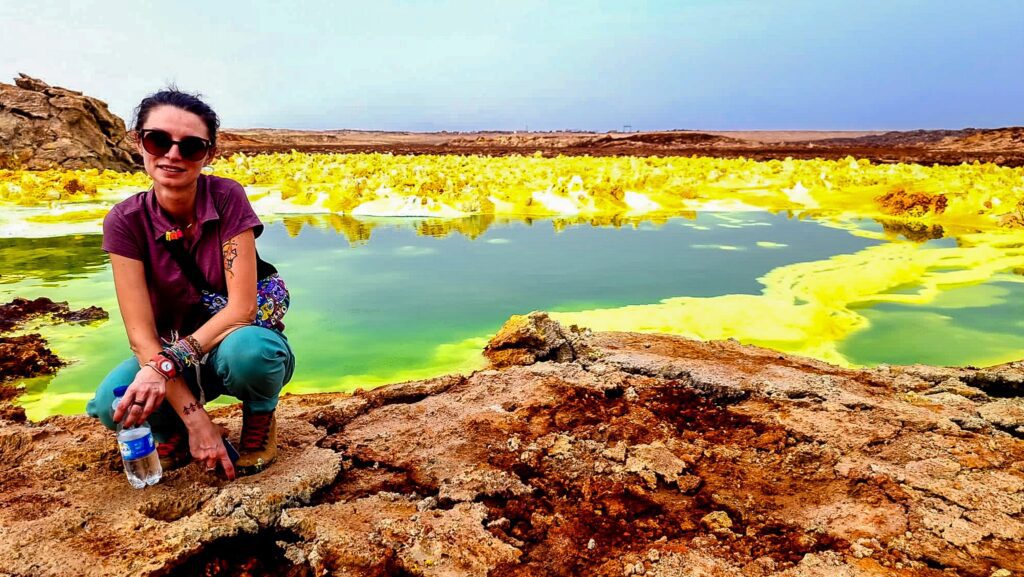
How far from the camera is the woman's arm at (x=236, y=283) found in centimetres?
158

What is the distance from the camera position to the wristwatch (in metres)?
1.49

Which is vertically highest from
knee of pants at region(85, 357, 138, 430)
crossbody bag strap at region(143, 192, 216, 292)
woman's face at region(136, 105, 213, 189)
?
woman's face at region(136, 105, 213, 189)

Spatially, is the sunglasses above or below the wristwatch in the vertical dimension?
above

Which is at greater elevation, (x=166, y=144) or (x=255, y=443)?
(x=166, y=144)

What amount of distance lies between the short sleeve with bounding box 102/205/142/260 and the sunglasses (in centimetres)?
16

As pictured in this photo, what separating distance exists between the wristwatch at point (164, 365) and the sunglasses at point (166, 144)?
46cm

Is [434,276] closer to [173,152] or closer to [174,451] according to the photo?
[174,451]

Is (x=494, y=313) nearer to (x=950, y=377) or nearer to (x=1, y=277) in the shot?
(x=950, y=377)

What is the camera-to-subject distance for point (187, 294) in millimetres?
1640

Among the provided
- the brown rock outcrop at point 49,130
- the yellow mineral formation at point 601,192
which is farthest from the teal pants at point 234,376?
the brown rock outcrop at point 49,130

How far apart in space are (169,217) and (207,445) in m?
0.55

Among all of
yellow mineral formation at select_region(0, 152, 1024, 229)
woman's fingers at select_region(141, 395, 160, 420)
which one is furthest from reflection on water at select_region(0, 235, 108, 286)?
woman's fingers at select_region(141, 395, 160, 420)

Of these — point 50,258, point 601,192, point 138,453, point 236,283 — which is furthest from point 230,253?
point 601,192

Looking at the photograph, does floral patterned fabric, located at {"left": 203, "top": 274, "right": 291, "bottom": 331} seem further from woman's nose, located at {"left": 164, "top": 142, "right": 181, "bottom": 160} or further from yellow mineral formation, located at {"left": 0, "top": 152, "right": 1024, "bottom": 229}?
yellow mineral formation, located at {"left": 0, "top": 152, "right": 1024, "bottom": 229}
